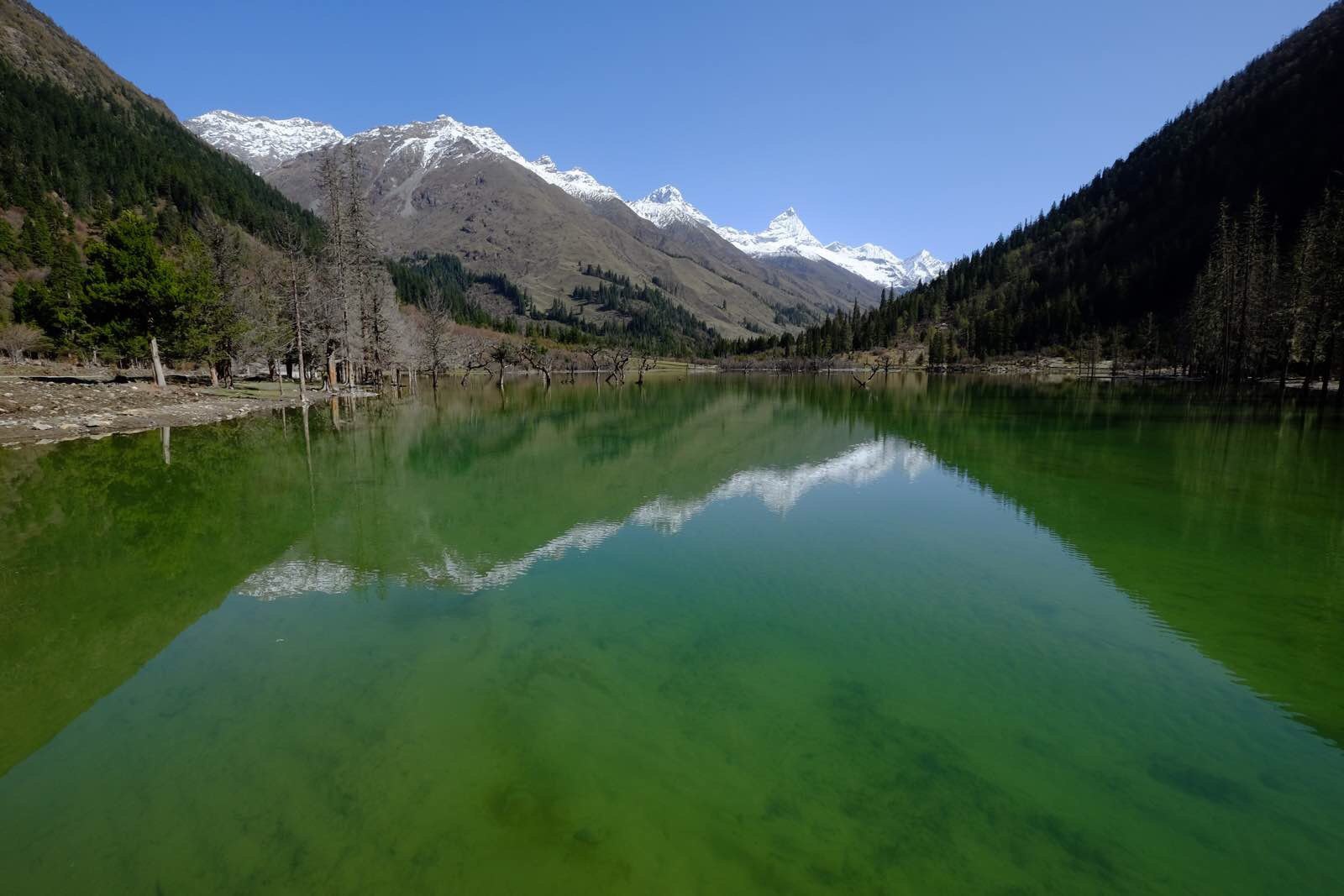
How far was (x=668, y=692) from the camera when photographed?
8.26 m

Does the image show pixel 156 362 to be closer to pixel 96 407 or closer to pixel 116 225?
pixel 96 407

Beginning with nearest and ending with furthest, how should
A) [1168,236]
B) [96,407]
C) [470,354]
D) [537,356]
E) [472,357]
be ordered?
[96,407] < [470,354] < [472,357] < [537,356] < [1168,236]

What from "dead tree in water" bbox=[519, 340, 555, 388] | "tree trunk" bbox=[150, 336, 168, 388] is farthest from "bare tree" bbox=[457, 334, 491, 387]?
"tree trunk" bbox=[150, 336, 168, 388]

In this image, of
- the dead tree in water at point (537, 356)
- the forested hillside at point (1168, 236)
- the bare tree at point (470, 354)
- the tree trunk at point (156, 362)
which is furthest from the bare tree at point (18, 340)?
the forested hillside at point (1168, 236)

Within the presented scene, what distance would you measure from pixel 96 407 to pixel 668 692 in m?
44.7

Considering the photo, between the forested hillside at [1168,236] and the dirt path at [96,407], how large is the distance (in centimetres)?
11137

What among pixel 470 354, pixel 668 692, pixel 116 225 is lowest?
pixel 668 692

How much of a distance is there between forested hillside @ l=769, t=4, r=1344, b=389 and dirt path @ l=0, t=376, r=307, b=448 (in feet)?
365

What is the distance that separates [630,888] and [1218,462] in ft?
98.0

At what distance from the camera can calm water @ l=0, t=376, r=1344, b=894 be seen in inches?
215

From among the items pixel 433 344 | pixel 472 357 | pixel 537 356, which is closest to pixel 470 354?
pixel 472 357

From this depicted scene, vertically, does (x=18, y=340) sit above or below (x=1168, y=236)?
below

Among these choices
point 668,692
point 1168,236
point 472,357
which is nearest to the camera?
point 668,692

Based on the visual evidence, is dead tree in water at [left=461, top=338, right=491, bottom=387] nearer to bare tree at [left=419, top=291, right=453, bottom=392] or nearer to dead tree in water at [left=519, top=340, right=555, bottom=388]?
dead tree in water at [left=519, top=340, right=555, bottom=388]
